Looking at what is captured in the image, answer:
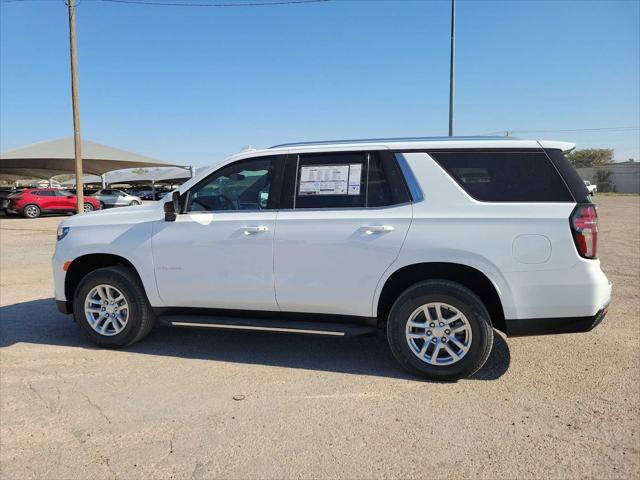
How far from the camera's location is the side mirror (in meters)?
4.22

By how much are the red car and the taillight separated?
24.8 m

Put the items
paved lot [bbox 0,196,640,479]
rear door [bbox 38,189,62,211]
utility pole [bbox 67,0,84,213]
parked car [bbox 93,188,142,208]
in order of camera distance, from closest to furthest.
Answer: paved lot [bbox 0,196,640,479] → utility pole [bbox 67,0,84,213] → rear door [bbox 38,189,62,211] → parked car [bbox 93,188,142,208]

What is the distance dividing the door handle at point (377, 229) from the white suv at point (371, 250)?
11mm

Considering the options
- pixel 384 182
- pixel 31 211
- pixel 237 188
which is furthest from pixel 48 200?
pixel 384 182

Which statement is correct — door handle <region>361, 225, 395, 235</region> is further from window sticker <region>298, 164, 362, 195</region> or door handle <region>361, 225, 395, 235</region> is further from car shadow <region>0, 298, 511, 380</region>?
car shadow <region>0, 298, 511, 380</region>

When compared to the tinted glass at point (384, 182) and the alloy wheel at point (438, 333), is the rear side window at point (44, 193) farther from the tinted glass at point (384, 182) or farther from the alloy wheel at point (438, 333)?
the alloy wheel at point (438, 333)

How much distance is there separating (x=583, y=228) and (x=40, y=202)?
88.9 feet

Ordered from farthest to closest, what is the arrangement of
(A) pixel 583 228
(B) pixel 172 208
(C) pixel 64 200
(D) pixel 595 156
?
(D) pixel 595 156 → (C) pixel 64 200 → (B) pixel 172 208 → (A) pixel 583 228

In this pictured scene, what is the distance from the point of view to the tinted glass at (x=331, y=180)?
3863 mm

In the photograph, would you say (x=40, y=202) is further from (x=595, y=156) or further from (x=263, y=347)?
(x=595, y=156)

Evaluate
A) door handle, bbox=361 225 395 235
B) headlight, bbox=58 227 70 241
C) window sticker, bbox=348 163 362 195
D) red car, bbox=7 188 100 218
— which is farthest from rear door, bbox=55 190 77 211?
door handle, bbox=361 225 395 235

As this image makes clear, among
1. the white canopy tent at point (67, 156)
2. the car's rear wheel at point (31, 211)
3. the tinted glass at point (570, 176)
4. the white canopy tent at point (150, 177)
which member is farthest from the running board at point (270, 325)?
the white canopy tent at point (150, 177)

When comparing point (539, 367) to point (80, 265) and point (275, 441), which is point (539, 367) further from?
point (80, 265)

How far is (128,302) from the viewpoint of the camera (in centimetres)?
439
